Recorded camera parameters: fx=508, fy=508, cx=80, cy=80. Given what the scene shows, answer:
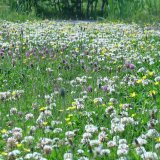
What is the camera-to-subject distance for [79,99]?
6648 mm

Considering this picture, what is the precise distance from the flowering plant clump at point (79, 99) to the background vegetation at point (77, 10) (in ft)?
25.4

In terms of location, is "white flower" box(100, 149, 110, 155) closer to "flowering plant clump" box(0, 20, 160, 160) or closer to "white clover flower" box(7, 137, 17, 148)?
"flowering plant clump" box(0, 20, 160, 160)

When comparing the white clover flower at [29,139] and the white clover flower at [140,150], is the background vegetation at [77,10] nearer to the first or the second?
the white clover flower at [29,139]

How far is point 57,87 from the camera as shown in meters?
7.75

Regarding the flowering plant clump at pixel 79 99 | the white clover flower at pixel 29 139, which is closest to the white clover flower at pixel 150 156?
the flowering plant clump at pixel 79 99

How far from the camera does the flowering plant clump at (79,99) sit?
15.6 feet

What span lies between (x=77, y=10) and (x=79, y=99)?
15.9 meters

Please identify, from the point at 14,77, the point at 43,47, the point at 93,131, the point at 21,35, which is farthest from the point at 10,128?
the point at 21,35

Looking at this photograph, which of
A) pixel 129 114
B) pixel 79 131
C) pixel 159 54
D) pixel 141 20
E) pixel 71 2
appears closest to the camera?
pixel 79 131

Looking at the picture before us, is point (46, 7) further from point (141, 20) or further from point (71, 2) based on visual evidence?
point (141, 20)

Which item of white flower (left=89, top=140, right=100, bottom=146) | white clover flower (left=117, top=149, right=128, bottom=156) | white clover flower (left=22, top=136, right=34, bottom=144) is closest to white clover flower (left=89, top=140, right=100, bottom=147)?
white flower (left=89, top=140, right=100, bottom=146)

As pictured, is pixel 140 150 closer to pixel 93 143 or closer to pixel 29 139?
pixel 93 143

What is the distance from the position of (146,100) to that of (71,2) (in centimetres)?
1606

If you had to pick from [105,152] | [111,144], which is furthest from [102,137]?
[105,152]
